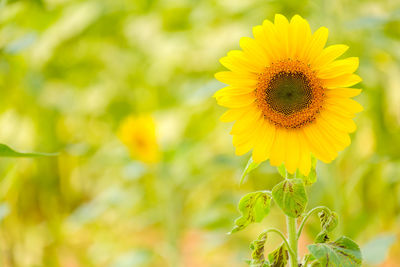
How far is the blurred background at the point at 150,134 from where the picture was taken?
1119 mm

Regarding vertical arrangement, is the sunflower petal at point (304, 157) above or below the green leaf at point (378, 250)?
below

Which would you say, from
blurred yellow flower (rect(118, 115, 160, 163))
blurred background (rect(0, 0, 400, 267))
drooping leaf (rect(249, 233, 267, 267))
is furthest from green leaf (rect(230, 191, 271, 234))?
blurred yellow flower (rect(118, 115, 160, 163))

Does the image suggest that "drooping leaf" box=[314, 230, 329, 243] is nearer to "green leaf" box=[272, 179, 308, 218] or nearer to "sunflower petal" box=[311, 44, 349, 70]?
"green leaf" box=[272, 179, 308, 218]

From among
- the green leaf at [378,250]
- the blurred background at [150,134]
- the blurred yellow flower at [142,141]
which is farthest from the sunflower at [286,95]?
the blurred yellow flower at [142,141]

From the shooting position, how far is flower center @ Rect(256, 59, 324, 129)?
0.45 metres

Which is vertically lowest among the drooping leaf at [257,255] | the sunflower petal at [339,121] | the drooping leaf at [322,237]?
the drooping leaf at [257,255]

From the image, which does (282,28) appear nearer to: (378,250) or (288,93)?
(288,93)

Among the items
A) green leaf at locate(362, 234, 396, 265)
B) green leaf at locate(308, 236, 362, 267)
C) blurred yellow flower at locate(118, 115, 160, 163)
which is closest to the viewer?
green leaf at locate(308, 236, 362, 267)

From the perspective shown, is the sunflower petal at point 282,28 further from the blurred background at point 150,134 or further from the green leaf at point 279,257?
the blurred background at point 150,134

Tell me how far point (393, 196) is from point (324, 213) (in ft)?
3.14

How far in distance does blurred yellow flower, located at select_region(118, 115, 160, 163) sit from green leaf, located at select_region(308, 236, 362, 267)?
2.11 feet

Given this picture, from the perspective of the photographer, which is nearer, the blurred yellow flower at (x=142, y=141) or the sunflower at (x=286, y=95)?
the sunflower at (x=286, y=95)

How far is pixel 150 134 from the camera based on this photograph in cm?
108

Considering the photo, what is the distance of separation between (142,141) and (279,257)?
2.08 feet
